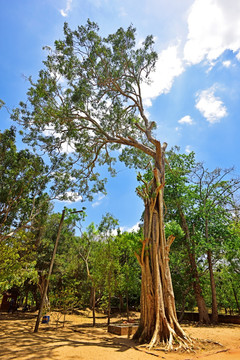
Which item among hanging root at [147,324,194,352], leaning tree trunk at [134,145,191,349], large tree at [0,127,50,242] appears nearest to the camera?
hanging root at [147,324,194,352]

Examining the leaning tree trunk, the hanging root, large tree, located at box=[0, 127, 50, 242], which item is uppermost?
large tree, located at box=[0, 127, 50, 242]

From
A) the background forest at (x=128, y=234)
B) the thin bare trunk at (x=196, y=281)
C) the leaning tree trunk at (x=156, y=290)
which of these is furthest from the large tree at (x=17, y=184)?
the thin bare trunk at (x=196, y=281)

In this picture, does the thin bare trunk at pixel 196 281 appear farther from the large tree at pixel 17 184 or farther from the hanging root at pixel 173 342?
the large tree at pixel 17 184

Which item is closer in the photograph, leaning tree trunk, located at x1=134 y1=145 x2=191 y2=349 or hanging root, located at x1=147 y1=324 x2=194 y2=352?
hanging root, located at x1=147 y1=324 x2=194 y2=352

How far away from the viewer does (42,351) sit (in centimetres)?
538

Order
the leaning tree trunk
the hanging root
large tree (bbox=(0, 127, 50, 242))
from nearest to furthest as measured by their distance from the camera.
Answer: the hanging root, the leaning tree trunk, large tree (bbox=(0, 127, 50, 242))

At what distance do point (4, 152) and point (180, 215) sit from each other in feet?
36.5

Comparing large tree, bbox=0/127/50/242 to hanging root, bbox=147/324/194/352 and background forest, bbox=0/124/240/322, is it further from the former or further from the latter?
hanging root, bbox=147/324/194/352

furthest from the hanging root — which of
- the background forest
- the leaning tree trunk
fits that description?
the background forest

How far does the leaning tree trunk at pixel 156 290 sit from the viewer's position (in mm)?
6414

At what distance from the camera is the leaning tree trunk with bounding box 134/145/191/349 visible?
21.0 feet

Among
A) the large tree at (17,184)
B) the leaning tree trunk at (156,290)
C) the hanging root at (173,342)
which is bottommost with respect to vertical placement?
the hanging root at (173,342)

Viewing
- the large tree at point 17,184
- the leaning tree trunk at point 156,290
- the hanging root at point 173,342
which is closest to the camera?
the hanging root at point 173,342

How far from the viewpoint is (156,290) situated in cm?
694
